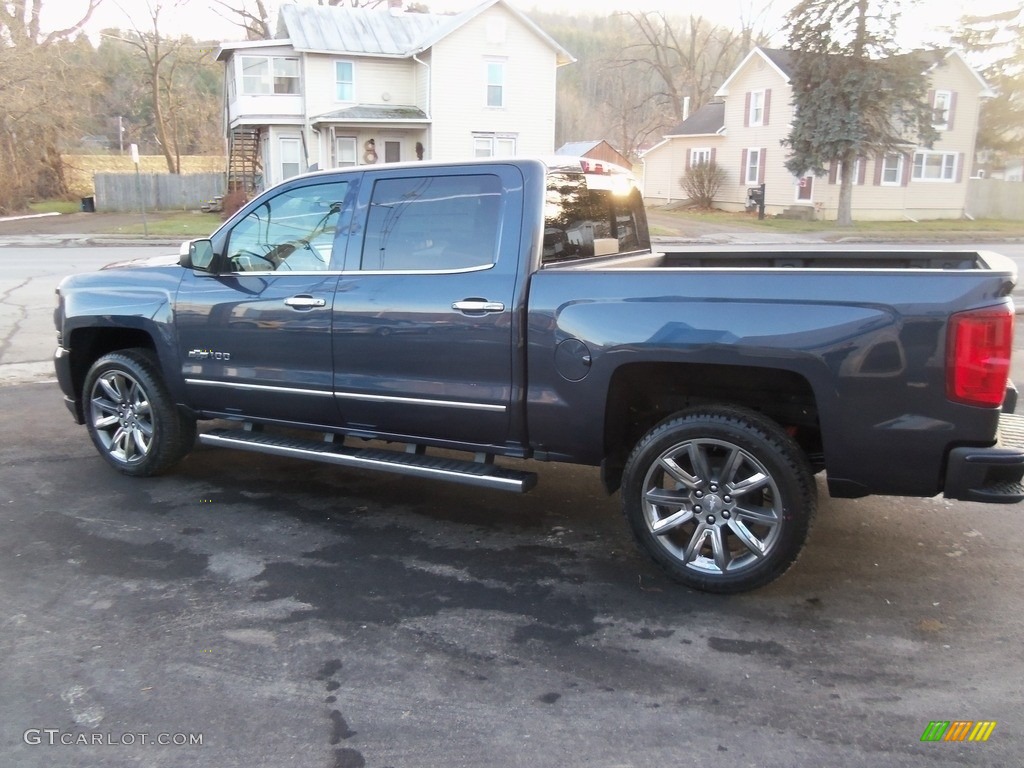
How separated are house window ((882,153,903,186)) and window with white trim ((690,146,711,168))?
845cm

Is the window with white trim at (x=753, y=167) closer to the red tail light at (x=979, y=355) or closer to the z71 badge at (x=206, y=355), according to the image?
the z71 badge at (x=206, y=355)

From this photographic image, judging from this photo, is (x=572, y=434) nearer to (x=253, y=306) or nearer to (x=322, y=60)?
(x=253, y=306)

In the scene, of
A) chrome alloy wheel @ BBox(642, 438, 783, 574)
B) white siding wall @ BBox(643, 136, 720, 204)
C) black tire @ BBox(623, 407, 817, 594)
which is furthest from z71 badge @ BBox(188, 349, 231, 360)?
white siding wall @ BBox(643, 136, 720, 204)

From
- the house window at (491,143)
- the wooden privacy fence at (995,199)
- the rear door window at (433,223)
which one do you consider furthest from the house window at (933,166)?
the rear door window at (433,223)

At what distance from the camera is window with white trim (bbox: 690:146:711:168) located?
136 feet

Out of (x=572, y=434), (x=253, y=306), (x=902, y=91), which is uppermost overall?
(x=902, y=91)

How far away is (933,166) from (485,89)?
1932 cm

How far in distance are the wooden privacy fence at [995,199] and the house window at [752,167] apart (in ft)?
29.9

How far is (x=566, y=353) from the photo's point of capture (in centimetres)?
412

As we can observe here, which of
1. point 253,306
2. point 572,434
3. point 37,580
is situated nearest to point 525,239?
point 572,434

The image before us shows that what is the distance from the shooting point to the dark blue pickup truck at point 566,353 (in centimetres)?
354

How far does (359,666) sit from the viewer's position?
3418mm

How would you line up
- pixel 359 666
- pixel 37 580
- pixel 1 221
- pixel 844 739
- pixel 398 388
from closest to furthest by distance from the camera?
1. pixel 844 739
2. pixel 359 666
3. pixel 37 580
4. pixel 398 388
5. pixel 1 221

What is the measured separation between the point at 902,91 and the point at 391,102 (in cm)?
1929
